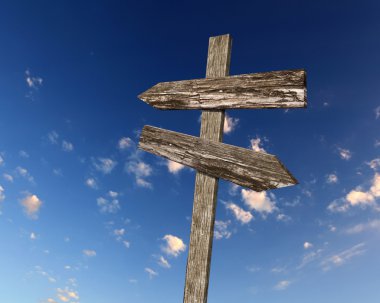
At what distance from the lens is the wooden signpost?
14.3ft

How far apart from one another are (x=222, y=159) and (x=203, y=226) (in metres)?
0.82

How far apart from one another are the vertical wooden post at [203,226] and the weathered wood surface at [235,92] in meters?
0.20

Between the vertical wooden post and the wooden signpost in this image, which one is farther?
the vertical wooden post

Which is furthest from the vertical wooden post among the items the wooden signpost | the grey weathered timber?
the grey weathered timber

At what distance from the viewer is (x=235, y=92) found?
4.77m

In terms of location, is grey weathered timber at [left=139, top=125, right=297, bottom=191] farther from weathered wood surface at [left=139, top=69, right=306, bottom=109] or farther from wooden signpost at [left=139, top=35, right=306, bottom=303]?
weathered wood surface at [left=139, top=69, right=306, bottom=109]

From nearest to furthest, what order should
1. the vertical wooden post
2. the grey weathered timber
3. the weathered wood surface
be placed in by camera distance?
the grey weathered timber < the weathered wood surface < the vertical wooden post

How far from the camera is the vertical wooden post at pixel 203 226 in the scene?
455 cm

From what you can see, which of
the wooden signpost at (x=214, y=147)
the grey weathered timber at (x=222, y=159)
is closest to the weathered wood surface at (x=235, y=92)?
the wooden signpost at (x=214, y=147)

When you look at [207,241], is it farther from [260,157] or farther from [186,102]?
[186,102]

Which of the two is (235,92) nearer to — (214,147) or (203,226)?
(214,147)

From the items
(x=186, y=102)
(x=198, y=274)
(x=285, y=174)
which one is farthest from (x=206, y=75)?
(x=198, y=274)

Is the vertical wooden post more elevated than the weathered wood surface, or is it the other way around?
the weathered wood surface

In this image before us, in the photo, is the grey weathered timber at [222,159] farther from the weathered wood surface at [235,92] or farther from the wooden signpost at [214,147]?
the weathered wood surface at [235,92]
